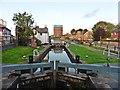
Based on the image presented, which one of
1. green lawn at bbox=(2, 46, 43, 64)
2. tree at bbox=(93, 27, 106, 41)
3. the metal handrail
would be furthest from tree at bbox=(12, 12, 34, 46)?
the metal handrail

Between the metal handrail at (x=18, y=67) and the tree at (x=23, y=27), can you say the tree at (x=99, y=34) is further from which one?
the metal handrail at (x=18, y=67)

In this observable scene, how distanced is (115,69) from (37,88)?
6.41 metres

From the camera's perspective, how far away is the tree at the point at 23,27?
222 ft

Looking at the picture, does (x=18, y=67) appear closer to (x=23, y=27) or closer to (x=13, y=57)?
(x=13, y=57)

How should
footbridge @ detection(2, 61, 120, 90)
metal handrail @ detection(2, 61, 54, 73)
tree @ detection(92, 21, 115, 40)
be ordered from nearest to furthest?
footbridge @ detection(2, 61, 120, 90) → metal handrail @ detection(2, 61, 54, 73) → tree @ detection(92, 21, 115, 40)

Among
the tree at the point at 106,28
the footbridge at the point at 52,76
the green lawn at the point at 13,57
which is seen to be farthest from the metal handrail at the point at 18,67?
the tree at the point at 106,28

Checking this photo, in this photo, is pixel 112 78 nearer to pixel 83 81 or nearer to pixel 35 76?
pixel 83 81

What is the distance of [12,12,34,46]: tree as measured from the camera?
6756cm

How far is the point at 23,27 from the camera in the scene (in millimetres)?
68812

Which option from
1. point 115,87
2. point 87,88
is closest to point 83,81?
point 87,88


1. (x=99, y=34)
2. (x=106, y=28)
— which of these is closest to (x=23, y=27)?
(x=99, y=34)

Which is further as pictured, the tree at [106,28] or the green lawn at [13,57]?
the tree at [106,28]

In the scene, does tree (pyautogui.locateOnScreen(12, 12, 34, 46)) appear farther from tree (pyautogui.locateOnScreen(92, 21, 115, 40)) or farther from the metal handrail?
the metal handrail

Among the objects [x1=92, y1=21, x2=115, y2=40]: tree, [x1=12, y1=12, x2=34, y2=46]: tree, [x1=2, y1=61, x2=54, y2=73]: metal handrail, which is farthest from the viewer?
[x1=92, y1=21, x2=115, y2=40]: tree
